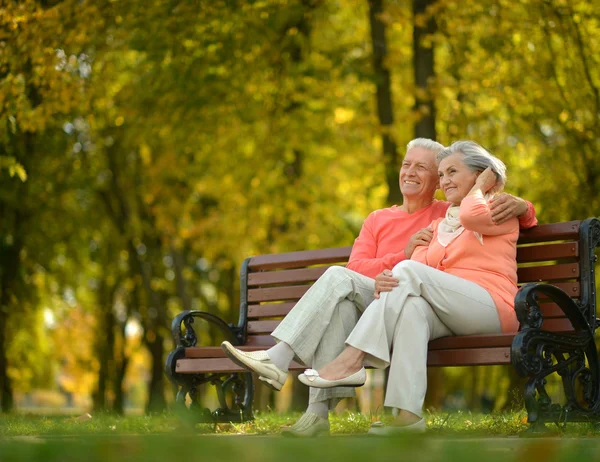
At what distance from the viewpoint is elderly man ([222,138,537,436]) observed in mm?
5555

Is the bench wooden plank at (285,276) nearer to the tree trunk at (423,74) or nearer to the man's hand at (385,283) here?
the man's hand at (385,283)

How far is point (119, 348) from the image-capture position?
25484mm

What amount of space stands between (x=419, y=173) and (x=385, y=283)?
1238mm

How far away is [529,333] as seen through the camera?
5.37 metres

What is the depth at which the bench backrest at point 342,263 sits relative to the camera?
606cm

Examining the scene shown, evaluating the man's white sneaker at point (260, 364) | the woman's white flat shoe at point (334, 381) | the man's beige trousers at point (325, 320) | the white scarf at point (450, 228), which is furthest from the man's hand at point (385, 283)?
the man's white sneaker at point (260, 364)

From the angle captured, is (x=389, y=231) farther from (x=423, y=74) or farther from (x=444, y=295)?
(x=423, y=74)

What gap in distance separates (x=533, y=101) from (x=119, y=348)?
15.3 meters

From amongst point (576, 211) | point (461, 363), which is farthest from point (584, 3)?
point (461, 363)

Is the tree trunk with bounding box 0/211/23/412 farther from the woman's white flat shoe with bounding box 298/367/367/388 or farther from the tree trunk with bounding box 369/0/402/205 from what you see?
the woman's white flat shoe with bounding box 298/367/367/388

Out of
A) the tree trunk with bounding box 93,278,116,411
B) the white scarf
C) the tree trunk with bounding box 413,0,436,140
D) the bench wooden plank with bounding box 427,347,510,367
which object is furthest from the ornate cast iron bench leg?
the tree trunk with bounding box 93,278,116,411

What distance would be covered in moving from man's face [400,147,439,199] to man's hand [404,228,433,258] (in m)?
0.37

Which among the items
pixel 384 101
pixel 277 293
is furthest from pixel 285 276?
pixel 384 101

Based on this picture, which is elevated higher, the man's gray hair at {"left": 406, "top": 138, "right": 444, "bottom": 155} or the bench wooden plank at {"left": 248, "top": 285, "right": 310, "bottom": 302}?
the man's gray hair at {"left": 406, "top": 138, "right": 444, "bottom": 155}
